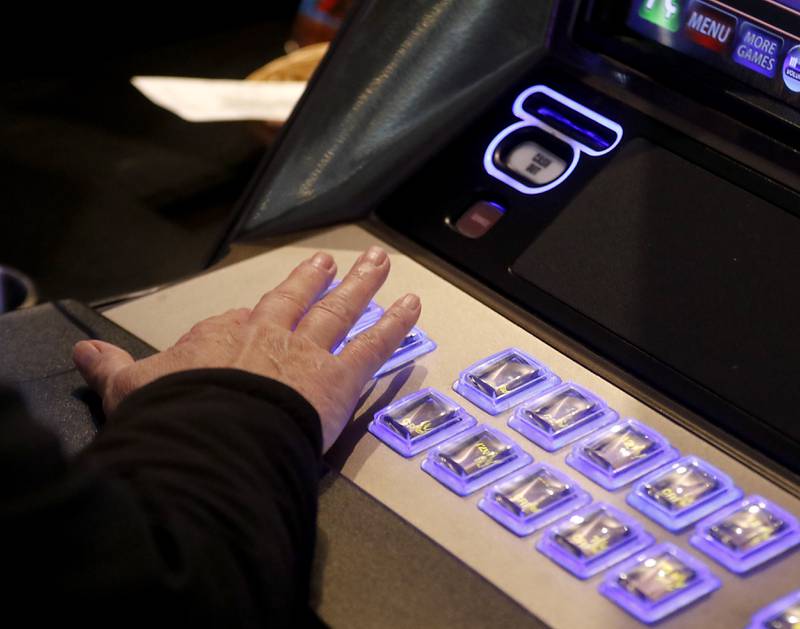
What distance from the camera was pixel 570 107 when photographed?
752 millimetres

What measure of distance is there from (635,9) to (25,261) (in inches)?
22.8

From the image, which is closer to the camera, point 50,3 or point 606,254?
point 606,254

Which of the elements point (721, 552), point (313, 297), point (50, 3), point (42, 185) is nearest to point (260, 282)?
point (313, 297)

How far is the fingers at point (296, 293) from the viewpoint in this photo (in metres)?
0.64

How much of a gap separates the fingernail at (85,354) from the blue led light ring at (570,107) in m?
0.29

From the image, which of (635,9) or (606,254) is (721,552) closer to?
(606,254)

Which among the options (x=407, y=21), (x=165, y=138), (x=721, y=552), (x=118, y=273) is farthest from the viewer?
(x=165, y=138)

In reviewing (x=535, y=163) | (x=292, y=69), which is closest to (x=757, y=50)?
(x=535, y=163)

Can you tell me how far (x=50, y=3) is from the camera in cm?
139

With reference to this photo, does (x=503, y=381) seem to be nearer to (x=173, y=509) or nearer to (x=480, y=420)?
(x=480, y=420)

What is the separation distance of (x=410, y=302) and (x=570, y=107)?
179 millimetres

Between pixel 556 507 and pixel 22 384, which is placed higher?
pixel 556 507

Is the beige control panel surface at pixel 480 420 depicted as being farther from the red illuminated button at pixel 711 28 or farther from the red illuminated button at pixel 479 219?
the red illuminated button at pixel 711 28

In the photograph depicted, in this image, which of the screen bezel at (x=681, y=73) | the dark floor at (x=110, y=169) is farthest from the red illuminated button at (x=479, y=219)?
the dark floor at (x=110, y=169)
